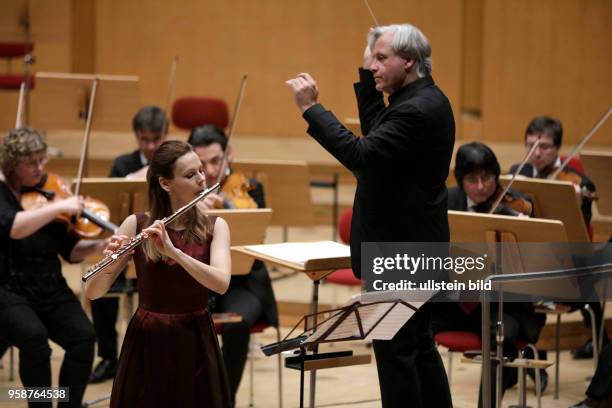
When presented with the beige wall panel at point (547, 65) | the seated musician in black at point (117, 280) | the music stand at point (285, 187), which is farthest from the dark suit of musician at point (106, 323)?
the beige wall panel at point (547, 65)

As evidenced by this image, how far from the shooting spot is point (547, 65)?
7.59 m

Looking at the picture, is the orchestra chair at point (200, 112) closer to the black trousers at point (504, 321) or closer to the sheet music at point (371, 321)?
the black trousers at point (504, 321)

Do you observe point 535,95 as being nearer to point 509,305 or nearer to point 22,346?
point 509,305

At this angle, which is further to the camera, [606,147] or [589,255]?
[606,147]

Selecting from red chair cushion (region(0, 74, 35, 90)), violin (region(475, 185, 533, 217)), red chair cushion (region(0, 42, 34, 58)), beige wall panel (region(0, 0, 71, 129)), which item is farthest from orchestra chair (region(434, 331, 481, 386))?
red chair cushion (region(0, 42, 34, 58))

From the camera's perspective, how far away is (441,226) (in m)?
2.81

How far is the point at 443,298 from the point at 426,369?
0.87ft

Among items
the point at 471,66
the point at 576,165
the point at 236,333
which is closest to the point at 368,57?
the point at 236,333

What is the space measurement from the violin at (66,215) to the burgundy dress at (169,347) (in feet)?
3.10

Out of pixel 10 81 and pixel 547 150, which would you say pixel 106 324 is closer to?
pixel 547 150

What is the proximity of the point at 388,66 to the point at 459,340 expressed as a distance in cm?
124

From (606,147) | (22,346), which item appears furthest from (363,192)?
(606,147)

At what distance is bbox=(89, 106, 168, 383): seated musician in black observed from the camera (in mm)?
4379

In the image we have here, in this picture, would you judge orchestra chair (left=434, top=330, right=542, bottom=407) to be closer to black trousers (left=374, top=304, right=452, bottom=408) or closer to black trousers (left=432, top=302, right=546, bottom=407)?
black trousers (left=432, top=302, right=546, bottom=407)
